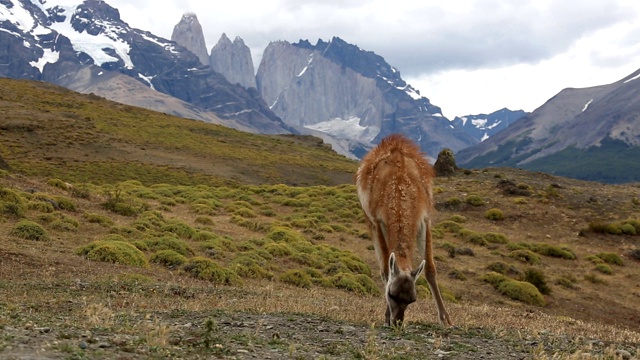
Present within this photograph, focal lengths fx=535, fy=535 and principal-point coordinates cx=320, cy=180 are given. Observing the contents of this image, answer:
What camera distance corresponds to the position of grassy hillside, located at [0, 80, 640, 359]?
6.65m

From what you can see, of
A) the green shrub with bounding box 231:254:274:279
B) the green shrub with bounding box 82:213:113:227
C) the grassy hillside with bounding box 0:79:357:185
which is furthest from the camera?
the grassy hillside with bounding box 0:79:357:185

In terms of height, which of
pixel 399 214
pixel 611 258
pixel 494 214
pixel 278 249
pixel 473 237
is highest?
pixel 399 214

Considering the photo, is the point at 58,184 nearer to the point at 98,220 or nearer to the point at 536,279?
the point at 98,220

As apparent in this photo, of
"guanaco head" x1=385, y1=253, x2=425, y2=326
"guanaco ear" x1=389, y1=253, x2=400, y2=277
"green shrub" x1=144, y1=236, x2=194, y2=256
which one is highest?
"guanaco ear" x1=389, y1=253, x2=400, y2=277

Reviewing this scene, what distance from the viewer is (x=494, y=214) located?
38.6 m

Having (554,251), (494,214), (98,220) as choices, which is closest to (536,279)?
(554,251)

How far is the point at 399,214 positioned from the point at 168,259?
12.2 meters

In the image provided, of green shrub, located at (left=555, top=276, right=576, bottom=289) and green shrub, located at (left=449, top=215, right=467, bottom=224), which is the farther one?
green shrub, located at (left=449, top=215, right=467, bottom=224)

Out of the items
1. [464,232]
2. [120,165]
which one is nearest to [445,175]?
[464,232]

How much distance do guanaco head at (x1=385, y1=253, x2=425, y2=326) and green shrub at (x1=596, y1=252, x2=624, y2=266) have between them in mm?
26585

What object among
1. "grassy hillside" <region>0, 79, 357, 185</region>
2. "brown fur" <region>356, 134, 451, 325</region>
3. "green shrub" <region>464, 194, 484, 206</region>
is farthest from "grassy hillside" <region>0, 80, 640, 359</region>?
"grassy hillside" <region>0, 79, 357, 185</region>

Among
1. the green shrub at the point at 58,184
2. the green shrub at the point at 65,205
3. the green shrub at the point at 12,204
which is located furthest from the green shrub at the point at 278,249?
the green shrub at the point at 58,184

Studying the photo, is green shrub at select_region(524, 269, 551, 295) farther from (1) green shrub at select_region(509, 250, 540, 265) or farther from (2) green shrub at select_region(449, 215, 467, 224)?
(2) green shrub at select_region(449, 215, 467, 224)

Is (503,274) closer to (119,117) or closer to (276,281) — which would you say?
(276,281)
